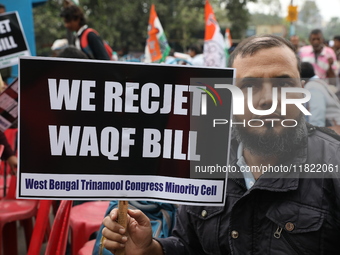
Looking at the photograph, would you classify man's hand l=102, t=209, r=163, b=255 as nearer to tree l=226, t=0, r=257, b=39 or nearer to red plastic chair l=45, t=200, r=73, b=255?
red plastic chair l=45, t=200, r=73, b=255

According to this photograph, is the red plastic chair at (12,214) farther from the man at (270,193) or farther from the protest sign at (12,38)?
the man at (270,193)

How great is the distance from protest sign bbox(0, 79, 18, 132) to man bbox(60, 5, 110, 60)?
7.43ft

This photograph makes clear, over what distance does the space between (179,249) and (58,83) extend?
791 mm

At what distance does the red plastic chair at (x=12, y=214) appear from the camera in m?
3.70

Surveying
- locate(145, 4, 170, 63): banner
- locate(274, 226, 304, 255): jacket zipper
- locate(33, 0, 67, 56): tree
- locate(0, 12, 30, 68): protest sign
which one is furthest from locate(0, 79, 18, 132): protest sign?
locate(33, 0, 67, 56): tree

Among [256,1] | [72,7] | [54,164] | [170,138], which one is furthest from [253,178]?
[256,1]

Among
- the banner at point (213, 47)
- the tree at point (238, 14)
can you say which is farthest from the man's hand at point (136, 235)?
the tree at point (238, 14)

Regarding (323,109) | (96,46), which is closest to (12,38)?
(96,46)

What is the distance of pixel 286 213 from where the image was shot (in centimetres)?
167

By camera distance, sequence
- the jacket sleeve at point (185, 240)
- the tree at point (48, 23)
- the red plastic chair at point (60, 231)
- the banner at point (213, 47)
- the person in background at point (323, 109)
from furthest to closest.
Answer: the tree at point (48, 23) → the banner at point (213, 47) → the person in background at point (323, 109) → the red plastic chair at point (60, 231) → the jacket sleeve at point (185, 240)

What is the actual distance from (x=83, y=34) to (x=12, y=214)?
7.36 ft

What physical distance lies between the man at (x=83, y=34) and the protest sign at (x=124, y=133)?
3.55 m

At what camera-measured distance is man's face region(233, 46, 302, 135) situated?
1.69 m

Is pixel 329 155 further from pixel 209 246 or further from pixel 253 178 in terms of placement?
pixel 209 246
